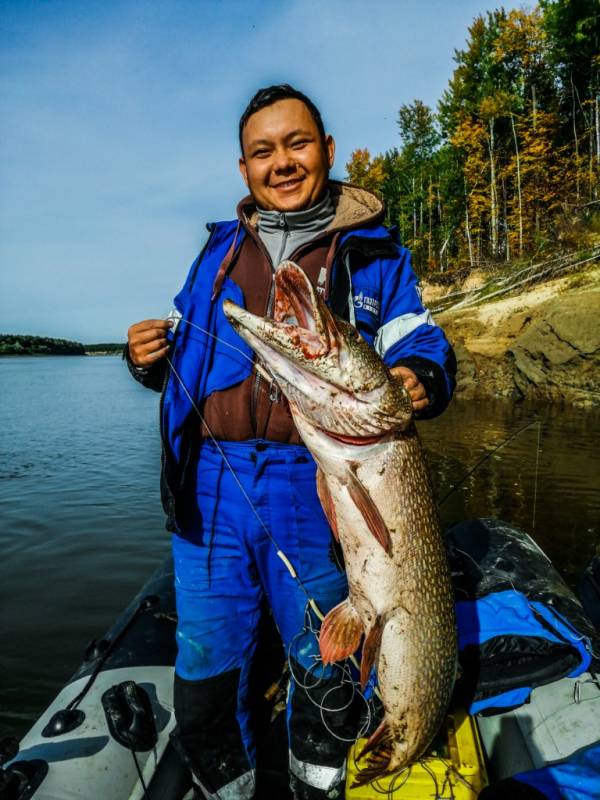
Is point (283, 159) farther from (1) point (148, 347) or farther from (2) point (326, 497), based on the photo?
(2) point (326, 497)

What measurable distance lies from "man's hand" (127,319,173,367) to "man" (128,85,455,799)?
0.02m

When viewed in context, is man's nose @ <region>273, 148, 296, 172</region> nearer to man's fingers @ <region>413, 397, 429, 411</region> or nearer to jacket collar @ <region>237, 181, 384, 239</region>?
jacket collar @ <region>237, 181, 384, 239</region>

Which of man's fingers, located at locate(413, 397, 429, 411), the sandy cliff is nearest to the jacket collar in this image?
man's fingers, located at locate(413, 397, 429, 411)

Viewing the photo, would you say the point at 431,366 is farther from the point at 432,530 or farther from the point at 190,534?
the point at 190,534

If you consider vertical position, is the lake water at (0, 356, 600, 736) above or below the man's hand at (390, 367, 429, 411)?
below

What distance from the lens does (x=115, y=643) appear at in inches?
121

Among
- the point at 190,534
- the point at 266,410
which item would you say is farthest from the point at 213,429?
the point at 190,534

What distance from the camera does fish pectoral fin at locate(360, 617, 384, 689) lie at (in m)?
2.05

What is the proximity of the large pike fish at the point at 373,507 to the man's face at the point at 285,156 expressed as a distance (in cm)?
87

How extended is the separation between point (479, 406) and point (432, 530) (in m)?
15.4

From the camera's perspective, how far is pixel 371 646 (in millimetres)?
2061

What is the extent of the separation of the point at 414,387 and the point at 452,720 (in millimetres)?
1570

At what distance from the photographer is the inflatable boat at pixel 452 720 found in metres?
2.10

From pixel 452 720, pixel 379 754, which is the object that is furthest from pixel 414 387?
pixel 452 720
